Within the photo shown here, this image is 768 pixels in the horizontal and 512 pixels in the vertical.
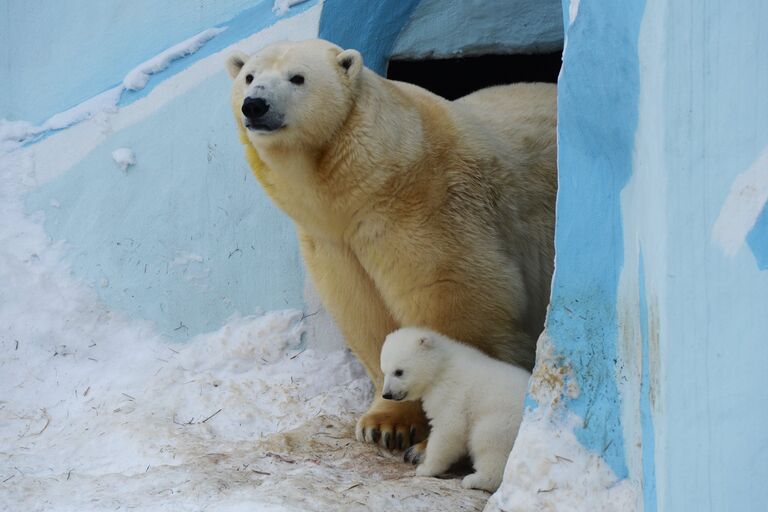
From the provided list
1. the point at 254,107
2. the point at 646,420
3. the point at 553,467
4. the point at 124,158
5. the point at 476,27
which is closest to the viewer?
the point at 646,420

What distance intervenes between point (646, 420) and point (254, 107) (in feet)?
6.74

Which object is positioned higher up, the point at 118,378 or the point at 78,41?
the point at 78,41

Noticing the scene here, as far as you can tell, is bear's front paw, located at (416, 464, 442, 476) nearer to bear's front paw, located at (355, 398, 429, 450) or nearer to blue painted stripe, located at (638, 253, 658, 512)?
bear's front paw, located at (355, 398, 429, 450)

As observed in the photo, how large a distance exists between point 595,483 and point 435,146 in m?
1.87

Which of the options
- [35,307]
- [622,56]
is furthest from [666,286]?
[35,307]

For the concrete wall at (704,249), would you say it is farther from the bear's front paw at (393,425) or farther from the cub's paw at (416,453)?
the bear's front paw at (393,425)

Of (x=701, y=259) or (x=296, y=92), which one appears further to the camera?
(x=296, y=92)

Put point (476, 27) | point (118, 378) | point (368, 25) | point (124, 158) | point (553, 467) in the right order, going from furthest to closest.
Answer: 1. point (476, 27)
2. point (368, 25)
3. point (124, 158)
4. point (118, 378)
5. point (553, 467)

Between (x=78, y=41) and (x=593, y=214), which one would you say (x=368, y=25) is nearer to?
(x=78, y=41)

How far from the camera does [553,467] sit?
3053mm

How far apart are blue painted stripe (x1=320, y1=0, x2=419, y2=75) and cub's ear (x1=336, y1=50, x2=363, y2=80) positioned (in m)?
1.00

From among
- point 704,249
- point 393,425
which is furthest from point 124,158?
point 704,249

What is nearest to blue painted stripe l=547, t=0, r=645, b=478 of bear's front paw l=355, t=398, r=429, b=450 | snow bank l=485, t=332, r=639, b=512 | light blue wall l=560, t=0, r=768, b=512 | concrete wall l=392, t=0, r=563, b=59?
snow bank l=485, t=332, r=639, b=512

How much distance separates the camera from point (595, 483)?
9.77ft
